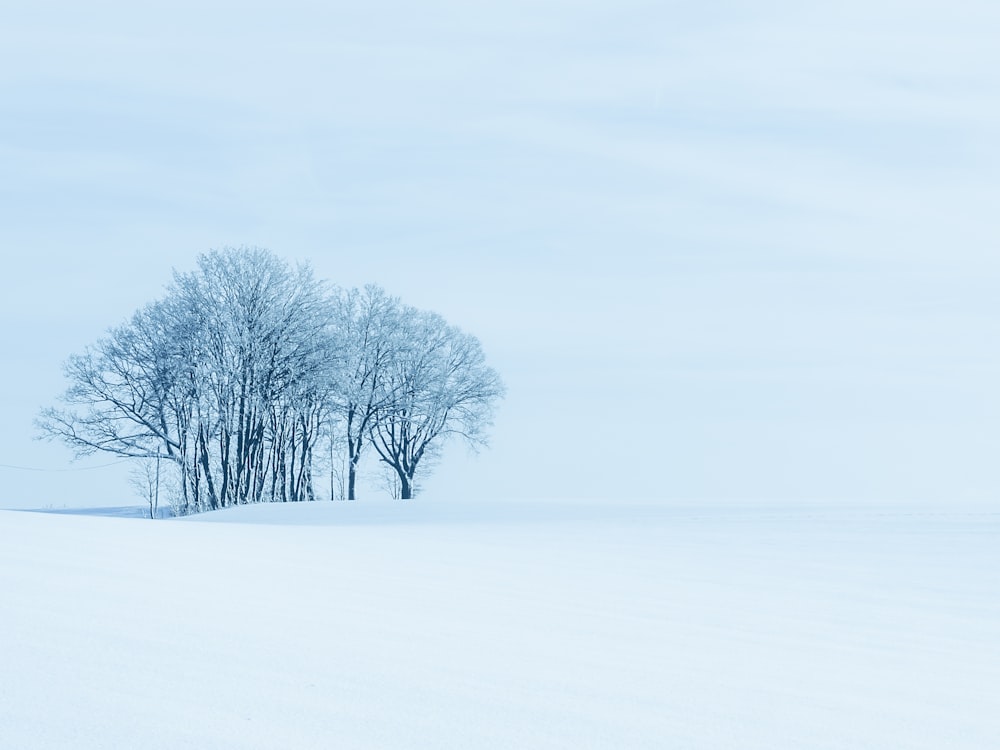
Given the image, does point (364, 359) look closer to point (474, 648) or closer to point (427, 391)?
point (427, 391)

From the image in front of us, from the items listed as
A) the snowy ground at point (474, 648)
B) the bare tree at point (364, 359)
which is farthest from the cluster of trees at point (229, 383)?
the snowy ground at point (474, 648)

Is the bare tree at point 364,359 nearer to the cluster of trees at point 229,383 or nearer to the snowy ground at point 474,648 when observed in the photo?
the cluster of trees at point 229,383

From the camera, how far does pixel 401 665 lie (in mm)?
4035

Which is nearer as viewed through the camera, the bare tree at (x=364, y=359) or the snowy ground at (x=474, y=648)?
the snowy ground at (x=474, y=648)

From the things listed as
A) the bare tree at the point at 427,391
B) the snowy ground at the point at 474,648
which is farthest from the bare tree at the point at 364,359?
the snowy ground at the point at 474,648

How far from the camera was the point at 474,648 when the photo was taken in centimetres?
454

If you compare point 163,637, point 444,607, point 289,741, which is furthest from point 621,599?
point 289,741

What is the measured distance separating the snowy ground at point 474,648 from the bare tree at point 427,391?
22.2 meters

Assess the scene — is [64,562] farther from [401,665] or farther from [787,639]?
[787,639]

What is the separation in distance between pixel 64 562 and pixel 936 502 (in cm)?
1723

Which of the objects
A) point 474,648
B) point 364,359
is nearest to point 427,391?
point 364,359

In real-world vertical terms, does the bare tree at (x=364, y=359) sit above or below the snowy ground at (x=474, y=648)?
above

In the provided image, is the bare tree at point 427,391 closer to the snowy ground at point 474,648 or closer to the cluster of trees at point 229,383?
the cluster of trees at point 229,383

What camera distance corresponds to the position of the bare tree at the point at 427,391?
3212 cm
